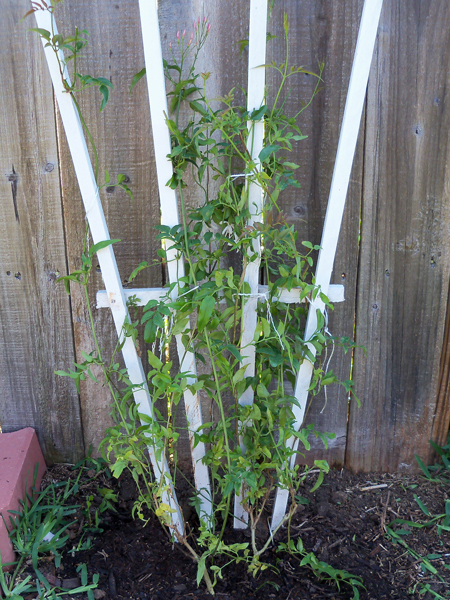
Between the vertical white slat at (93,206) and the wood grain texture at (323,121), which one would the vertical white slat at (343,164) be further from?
the vertical white slat at (93,206)

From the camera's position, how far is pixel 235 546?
1375 mm

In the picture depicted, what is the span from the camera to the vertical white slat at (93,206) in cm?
117

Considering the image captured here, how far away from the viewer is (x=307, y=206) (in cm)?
165

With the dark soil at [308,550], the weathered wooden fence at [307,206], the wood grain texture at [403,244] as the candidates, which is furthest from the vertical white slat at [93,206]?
the wood grain texture at [403,244]

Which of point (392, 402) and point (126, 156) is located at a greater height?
point (126, 156)

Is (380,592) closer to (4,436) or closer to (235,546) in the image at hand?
(235,546)

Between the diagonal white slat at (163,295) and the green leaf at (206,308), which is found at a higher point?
the green leaf at (206,308)

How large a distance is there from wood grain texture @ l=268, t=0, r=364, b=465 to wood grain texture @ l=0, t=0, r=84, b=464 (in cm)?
82

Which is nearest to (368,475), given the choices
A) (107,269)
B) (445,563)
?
(445,563)

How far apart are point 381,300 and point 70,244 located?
118 centimetres

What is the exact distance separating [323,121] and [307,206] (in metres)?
0.29

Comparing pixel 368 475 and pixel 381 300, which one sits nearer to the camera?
pixel 381 300

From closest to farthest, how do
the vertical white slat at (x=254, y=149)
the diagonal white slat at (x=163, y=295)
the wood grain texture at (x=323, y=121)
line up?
the vertical white slat at (x=254, y=149) → the diagonal white slat at (x=163, y=295) → the wood grain texture at (x=323, y=121)

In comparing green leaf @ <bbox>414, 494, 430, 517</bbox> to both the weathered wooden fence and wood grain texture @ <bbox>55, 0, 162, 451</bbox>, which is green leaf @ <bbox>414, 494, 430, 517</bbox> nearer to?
the weathered wooden fence
